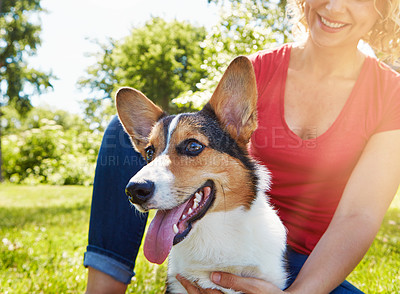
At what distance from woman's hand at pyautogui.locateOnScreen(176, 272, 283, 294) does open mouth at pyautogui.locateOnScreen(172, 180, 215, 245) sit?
0.27 meters

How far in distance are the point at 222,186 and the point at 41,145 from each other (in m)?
13.9

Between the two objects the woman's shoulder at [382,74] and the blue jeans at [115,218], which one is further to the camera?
the blue jeans at [115,218]

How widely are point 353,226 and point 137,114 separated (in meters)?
1.48

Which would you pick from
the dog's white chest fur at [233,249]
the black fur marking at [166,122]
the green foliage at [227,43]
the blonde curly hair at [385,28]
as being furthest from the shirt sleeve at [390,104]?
the green foliage at [227,43]

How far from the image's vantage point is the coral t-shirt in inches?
85.2

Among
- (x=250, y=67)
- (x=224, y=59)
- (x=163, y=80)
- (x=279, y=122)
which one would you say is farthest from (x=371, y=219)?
(x=163, y=80)

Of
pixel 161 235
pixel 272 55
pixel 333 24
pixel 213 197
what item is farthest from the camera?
pixel 272 55

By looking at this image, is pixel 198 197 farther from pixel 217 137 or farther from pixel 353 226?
pixel 353 226

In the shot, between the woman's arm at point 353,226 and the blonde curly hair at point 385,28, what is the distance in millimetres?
715

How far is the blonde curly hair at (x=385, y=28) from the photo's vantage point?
217 cm

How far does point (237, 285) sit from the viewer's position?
1760 mm

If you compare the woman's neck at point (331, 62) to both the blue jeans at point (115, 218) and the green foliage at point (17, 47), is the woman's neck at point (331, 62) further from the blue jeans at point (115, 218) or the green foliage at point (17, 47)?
the green foliage at point (17, 47)

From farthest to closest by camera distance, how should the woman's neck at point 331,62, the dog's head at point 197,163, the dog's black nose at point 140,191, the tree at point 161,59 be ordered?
the tree at point 161,59 → the woman's neck at point 331,62 → the dog's head at point 197,163 → the dog's black nose at point 140,191

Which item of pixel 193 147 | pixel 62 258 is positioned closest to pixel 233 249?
pixel 193 147
